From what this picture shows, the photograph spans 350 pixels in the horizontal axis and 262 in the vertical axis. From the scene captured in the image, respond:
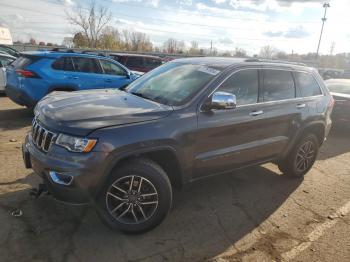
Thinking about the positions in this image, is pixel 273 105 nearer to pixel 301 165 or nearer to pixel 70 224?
pixel 301 165

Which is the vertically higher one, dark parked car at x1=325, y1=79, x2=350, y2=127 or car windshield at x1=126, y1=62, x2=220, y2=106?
car windshield at x1=126, y1=62, x2=220, y2=106

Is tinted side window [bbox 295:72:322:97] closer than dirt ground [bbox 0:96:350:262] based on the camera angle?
No

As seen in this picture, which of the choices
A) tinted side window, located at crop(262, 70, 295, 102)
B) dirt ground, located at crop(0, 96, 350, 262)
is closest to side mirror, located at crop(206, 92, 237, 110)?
tinted side window, located at crop(262, 70, 295, 102)

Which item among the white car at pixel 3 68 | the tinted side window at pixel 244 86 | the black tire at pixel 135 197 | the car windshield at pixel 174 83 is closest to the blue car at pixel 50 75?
the white car at pixel 3 68

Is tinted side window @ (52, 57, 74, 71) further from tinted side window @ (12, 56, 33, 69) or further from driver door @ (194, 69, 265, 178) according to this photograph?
driver door @ (194, 69, 265, 178)

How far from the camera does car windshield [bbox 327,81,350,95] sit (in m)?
10.1

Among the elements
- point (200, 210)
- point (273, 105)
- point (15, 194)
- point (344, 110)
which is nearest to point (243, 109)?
point (273, 105)

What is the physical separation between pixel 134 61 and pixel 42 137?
13.0 meters

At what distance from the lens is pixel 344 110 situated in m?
9.48

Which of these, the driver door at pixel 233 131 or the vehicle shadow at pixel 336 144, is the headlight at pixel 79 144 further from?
the vehicle shadow at pixel 336 144

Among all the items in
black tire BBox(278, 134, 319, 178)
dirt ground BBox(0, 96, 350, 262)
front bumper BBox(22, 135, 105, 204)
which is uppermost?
front bumper BBox(22, 135, 105, 204)

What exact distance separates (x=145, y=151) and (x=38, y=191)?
1318mm

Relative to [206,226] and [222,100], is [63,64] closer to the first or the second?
[222,100]

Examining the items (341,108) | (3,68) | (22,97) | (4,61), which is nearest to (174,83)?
(22,97)
